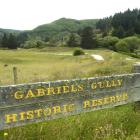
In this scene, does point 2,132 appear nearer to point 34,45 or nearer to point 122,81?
point 122,81

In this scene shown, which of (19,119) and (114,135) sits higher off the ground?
(19,119)

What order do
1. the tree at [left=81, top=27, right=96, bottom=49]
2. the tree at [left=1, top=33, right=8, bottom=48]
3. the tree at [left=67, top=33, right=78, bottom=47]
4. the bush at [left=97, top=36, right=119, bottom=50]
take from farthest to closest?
1. the tree at [left=67, top=33, right=78, bottom=47]
2. the bush at [left=97, top=36, right=119, bottom=50]
3. the tree at [left=81, top=27, right=96, bottom=49]
4. the tree at [left=1, top=33, right=8, bottom=48]

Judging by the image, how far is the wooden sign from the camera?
545cm

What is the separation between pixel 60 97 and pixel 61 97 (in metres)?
0.02

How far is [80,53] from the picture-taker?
6775 centimetres

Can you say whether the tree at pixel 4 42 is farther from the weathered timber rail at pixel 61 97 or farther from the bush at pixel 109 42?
the weathered timber rail at pixel 61 97

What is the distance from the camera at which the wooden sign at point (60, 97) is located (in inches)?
215

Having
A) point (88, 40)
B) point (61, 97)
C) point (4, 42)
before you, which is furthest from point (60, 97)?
point (88, 40)

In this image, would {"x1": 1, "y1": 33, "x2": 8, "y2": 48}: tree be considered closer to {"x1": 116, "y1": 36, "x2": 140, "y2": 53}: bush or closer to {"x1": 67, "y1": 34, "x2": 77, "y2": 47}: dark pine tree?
{"x1": 67, "y1": 34, "x2": 77, "y2": 47}: dark pine tree

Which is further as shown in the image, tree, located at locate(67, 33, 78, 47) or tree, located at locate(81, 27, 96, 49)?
tree, located at locate(67, 33, 78, 47)

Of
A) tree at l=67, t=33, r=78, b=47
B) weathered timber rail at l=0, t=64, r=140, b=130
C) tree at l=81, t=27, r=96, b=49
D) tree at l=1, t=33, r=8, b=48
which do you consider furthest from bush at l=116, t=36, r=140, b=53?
weathered timber rail at l=0, t=64, r=140, b=130

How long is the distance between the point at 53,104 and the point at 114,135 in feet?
4.02

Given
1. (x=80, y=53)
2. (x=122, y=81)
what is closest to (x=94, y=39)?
(x=80, y=53)

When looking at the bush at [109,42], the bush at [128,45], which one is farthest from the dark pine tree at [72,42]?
the bush at [128,45]
